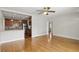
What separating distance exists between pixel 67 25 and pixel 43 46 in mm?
589

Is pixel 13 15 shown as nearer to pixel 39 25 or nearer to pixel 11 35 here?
pixel 11 35

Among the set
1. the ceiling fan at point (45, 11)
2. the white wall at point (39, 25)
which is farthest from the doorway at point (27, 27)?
the ceiling fan at point (45, 11)

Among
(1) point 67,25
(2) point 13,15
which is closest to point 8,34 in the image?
(2) point 13,15

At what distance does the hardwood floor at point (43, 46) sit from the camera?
5.12 ft

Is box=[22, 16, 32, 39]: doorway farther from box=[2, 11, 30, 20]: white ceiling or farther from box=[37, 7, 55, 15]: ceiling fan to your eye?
box=[37, 7, 55, 15]: ceiling fan

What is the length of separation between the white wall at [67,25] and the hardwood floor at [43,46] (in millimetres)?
113

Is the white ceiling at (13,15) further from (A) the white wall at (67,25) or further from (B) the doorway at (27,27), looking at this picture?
(A) the white wall at (67,25)

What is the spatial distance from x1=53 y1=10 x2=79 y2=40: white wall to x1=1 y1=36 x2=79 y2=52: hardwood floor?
4.5 inches

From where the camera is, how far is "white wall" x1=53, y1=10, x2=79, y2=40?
1.59 metres

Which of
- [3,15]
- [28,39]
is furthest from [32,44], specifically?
[3,15]

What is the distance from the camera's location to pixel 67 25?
1.71 m

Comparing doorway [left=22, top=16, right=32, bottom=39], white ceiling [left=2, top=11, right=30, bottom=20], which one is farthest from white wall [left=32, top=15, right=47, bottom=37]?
white ceiling [left=2, top=11, right=30, bottom=20]

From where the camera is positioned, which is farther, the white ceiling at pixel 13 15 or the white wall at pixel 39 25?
the white wall at pixel 39 25

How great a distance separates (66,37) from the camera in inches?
67.9
